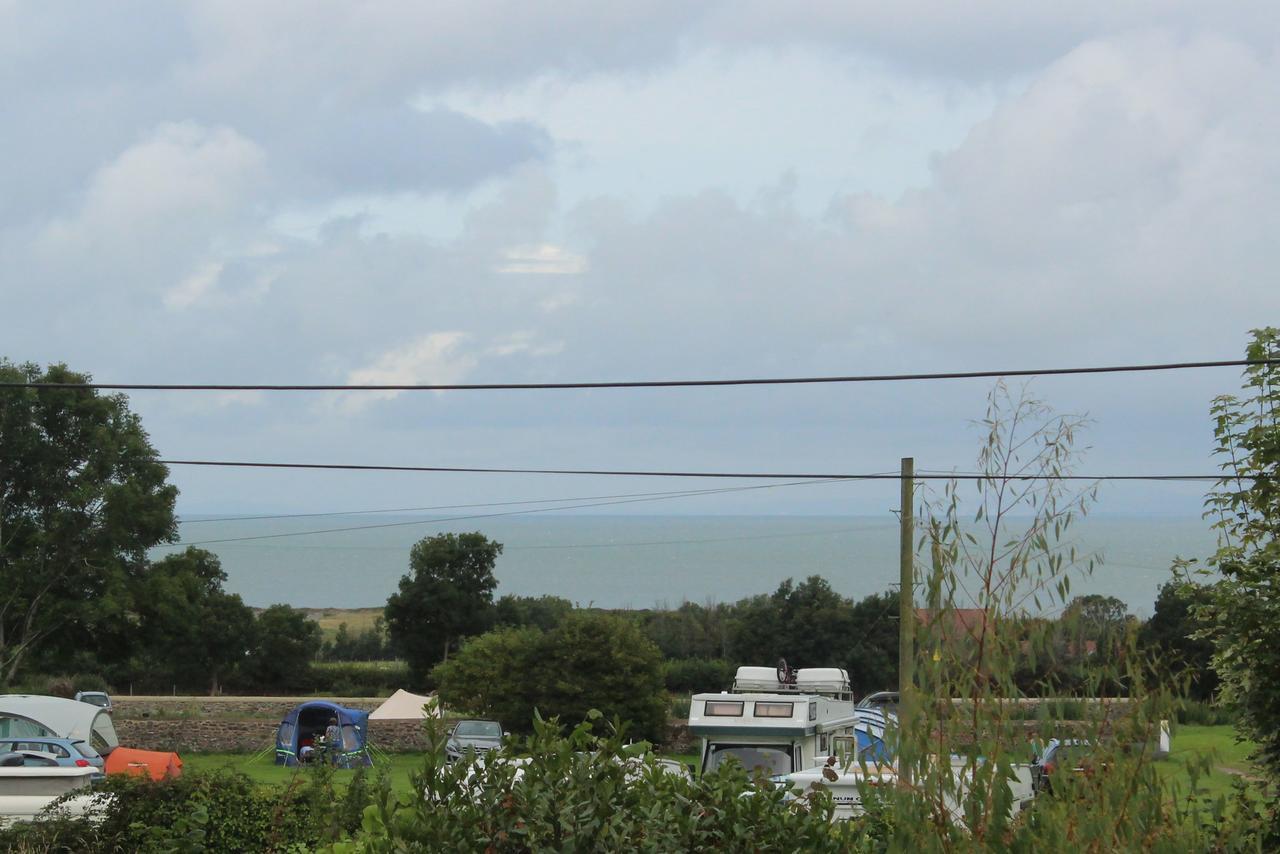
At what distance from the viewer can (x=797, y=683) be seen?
2158 cm

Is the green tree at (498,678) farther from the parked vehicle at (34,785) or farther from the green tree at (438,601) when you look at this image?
the parked vehicle at (34,785)

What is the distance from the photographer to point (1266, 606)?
7.02m

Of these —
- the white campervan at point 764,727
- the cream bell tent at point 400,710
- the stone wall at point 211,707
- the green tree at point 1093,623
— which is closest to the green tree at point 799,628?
the stone wall at point 211,707

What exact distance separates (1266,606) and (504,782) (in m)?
4.88

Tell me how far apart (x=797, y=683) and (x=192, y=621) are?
33042 millimetres

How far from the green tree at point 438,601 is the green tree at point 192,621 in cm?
674

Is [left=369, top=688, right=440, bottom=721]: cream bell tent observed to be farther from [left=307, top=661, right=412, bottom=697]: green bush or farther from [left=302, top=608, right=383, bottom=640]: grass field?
[left=302, top=608, right=383, bottom=640]: grass field

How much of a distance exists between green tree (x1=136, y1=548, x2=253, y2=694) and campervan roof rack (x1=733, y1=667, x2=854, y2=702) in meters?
31.6

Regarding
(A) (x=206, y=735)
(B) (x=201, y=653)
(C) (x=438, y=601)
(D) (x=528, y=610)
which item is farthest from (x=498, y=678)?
(D) (x=528, y=610)

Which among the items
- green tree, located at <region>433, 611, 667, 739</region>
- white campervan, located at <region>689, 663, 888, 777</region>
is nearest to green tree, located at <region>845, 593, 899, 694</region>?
green tree, located at <region>433, 611, 667, 739</region>

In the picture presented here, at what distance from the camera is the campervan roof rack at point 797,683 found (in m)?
20.5

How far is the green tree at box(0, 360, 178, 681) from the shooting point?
1757 inches

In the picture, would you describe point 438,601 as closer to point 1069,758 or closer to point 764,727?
point 764,727

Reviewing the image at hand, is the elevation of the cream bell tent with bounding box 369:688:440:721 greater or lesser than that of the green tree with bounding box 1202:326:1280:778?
lesser
